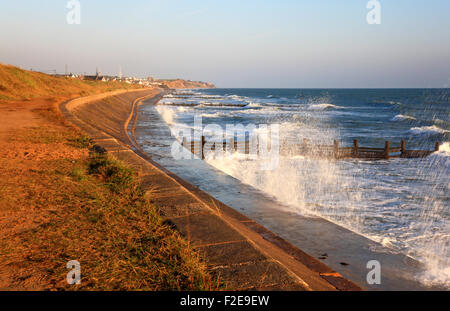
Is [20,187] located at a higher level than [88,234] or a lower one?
higher

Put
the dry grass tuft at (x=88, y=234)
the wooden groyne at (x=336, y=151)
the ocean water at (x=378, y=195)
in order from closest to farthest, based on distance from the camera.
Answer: the dry grass tuft at (x=88, y=234), the ocean water at (x=378, y=195), the wooden groyne at (x=336, y=151)

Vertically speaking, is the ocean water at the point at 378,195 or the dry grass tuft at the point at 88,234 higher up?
the dry grass tuft at the point at 88,234

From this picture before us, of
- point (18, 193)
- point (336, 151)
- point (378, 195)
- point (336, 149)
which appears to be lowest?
point (378, 195)

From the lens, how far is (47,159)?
22.6 ft

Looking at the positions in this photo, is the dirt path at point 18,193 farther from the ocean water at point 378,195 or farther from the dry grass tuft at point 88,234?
the ocean water at point 378,195

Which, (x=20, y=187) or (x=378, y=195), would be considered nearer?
(x=20, y=187)

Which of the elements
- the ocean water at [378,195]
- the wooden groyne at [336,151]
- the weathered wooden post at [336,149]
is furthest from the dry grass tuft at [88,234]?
the weathered wooden post at [336,149]

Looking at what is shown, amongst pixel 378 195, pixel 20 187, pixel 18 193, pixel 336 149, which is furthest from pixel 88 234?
pixel 336 149

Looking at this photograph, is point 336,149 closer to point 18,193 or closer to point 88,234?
point 18,193

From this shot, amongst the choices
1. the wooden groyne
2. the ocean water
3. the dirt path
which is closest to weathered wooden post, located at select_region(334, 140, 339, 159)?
the wooden groyne

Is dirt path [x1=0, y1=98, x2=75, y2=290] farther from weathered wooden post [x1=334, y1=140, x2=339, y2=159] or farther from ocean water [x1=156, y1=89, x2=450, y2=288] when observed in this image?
weathered wooden post [x1=334, y1=140, x2=339, y2=159]

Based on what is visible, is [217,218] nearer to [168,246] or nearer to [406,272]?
[168,246]

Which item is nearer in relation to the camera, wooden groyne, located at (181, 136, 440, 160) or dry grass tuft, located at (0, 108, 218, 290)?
dry grass tuft, located at (0, 108, 218, 290)
